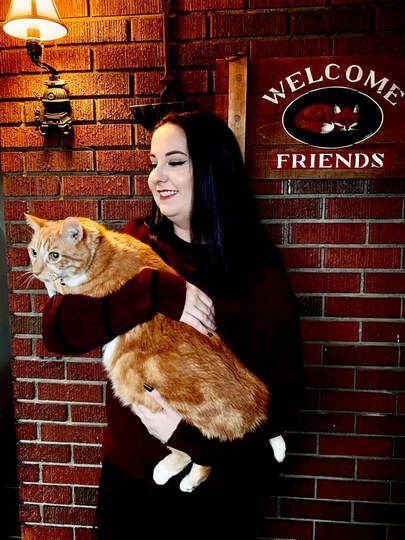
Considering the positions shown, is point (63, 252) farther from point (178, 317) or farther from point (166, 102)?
point (166, 102)

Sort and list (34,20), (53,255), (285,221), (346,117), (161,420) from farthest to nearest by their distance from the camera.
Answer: (285,221)
(346,117)
(34,20)
(53,255)
(161,420)

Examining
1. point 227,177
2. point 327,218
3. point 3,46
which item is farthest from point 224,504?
point 3,46

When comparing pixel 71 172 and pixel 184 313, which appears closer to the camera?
pixel 184 313

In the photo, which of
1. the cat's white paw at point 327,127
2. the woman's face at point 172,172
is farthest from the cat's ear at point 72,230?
the cat's white paw at point 327,127

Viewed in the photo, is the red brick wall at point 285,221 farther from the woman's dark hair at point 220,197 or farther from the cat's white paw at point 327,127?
the woman's dark hair at point 220,197

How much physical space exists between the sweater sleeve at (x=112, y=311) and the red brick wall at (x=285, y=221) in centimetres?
69

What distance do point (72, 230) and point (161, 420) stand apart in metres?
0.63

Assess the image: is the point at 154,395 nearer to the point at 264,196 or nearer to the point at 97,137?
the point at 264,196

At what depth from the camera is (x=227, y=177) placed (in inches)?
56.6

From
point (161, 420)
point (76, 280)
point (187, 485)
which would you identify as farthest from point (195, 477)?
point (76, 280)

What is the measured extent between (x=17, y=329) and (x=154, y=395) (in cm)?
99

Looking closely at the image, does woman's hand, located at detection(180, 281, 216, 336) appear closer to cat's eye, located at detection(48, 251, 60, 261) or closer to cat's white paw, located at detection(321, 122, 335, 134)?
cat's eye, located at detection(48, 251, 60, 261)

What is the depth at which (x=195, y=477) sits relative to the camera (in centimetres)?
129

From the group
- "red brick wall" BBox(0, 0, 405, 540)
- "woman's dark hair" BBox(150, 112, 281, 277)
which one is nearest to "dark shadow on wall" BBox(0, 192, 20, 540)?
"red brick wall" BBox(0, 0, 405, 540)
